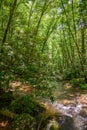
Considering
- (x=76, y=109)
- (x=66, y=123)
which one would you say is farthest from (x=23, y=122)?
(x=76, y=109)

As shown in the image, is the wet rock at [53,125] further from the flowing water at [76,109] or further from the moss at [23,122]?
the flowing water at [76,109]

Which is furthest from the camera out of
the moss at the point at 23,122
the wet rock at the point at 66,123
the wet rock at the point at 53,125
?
the wet rock at the point at 66,123

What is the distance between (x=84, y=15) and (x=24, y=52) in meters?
10.6

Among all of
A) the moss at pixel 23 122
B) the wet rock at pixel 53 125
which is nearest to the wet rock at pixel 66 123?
the wet rock at pixel 53 125

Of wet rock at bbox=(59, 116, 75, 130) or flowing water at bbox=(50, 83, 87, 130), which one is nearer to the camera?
wet rock at bbox=(59, 116, 75, 130)

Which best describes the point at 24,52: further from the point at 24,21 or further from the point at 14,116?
the point at 24,21

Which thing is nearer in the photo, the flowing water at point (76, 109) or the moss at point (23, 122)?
the moss at point (23, 122)

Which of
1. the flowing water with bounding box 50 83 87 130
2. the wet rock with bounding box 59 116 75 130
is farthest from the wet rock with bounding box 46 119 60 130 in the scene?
the flowing water with bounding box 50 83 87 130

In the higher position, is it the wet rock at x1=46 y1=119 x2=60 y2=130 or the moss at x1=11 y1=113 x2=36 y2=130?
the moss at x1=11 y1=113 x2=36 y2=130

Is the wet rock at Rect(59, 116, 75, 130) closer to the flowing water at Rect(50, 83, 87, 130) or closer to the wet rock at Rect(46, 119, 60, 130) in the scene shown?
the flowing water at Rect(50, 83, 87, 130)

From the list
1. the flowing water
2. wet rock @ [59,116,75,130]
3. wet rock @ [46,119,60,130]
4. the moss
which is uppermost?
the moss

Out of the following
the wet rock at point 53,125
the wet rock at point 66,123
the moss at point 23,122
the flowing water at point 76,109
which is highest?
the moss at point 23,122

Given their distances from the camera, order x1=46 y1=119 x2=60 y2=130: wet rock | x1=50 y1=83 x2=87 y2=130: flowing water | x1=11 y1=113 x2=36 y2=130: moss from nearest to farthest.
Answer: x1=11 y1=113 x2=36 y2=130: moss < x1=46 y1=119 x2=60 y2=130: wet rock < x1=50 y1=83 x2=87 y2=130: flowing water

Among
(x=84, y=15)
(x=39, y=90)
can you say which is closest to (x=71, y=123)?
(x=39, y=90)
